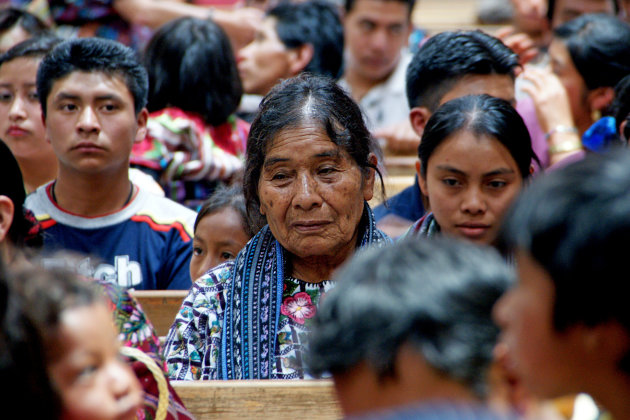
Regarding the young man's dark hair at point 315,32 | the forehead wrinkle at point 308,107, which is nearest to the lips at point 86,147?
the forehead wrinkle at point 308,107

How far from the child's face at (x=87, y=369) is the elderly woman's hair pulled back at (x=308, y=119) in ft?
4.01

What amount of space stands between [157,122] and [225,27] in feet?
4.61

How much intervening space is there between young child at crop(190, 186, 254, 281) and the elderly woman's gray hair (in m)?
1.67

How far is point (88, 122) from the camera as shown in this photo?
2.99 m

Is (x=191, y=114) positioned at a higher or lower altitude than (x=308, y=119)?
lower

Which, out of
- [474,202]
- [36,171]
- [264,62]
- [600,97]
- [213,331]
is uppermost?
[474,202]

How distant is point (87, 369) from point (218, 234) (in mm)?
A: 1674

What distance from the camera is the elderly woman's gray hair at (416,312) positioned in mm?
1063

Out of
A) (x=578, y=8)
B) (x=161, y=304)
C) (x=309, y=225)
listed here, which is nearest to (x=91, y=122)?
(x=161, y=304)

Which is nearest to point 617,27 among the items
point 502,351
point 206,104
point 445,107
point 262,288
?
point 445,107

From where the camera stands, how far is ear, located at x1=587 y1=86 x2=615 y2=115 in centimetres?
337

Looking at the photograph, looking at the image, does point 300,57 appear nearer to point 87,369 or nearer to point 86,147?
point 86,147

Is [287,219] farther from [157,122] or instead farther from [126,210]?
[157,122]

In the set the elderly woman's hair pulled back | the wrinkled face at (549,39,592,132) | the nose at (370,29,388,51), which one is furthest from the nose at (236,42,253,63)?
the elderly woman's hair pulled back
